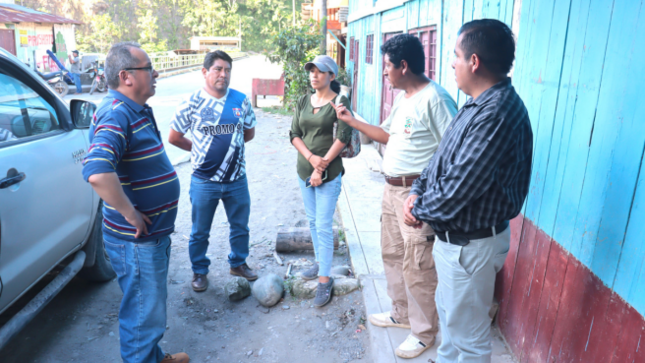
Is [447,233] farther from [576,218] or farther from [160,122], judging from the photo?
[160,122]

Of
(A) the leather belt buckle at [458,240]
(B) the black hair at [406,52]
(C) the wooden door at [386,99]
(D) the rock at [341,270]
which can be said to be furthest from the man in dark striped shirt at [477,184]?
(C) the wooden door at [386,99]

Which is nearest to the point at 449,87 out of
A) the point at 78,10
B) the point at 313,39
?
the point at 313,39

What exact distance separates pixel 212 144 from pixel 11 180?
140cm

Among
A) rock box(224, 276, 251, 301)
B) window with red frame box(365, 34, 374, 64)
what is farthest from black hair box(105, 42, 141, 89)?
window with red frame box(365, 34, 374, 64)

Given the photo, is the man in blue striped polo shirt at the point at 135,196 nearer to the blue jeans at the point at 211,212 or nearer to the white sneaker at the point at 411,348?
the blue jeans at the point at 211,212

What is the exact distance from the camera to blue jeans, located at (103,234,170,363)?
252cm

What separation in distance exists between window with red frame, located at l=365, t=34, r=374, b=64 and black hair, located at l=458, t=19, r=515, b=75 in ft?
27.6

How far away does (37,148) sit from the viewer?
2.85 meters

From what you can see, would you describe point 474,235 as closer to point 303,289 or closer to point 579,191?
point 579,191

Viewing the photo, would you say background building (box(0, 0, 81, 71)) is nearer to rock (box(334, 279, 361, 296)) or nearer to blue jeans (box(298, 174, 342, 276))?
blue jeans (box(298, 174, 342, 276))

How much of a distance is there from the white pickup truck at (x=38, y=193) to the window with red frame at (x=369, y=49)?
7602mm

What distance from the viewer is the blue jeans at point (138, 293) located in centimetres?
252

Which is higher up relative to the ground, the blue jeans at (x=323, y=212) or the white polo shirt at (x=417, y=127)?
the white polo shirt at (x=417, y=127)

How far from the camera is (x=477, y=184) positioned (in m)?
1.85
